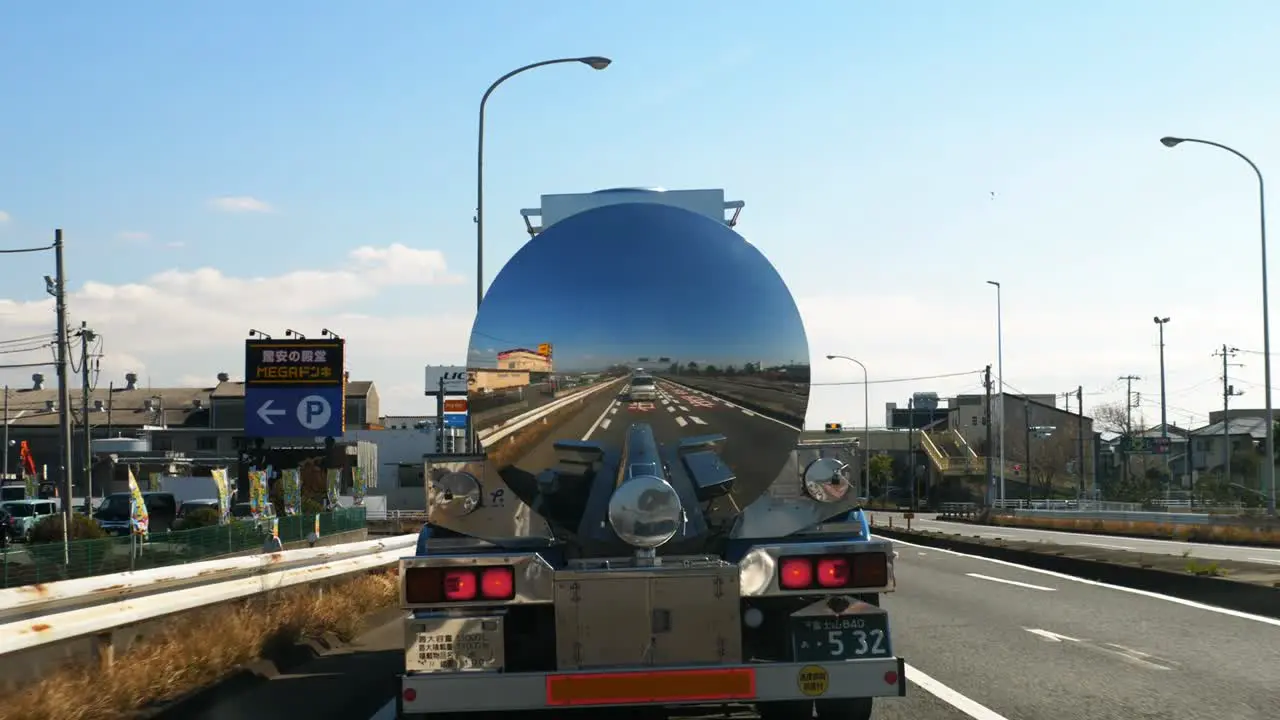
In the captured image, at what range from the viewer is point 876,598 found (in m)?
6.89

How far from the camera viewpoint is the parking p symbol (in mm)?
57562

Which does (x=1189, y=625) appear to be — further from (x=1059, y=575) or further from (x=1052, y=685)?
(x=1059, y=575)

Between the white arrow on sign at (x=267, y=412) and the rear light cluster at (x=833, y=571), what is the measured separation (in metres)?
53.9

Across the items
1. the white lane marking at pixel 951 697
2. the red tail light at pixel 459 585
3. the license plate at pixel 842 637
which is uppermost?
the red tail light at pixel 459 585

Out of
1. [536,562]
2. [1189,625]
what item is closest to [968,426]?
[1189,625]

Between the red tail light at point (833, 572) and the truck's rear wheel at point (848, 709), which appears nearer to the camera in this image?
the red tail light at point (833, 572)

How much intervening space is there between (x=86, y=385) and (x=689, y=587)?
2443 inches

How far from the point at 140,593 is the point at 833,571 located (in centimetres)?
715

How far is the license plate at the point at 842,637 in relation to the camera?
655 cm

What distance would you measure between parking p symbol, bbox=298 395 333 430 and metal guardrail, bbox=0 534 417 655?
44.2 meters

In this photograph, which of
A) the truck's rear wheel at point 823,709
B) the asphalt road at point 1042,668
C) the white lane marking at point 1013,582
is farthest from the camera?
the white lane marking at point 1013,582

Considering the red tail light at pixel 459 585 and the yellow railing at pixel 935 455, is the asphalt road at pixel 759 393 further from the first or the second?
the yellow railing at pixel 935 455

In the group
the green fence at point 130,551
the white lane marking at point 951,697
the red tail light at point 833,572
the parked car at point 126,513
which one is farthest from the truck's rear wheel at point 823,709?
the parked car at point 126,513

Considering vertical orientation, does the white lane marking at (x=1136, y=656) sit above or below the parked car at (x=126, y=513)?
above
